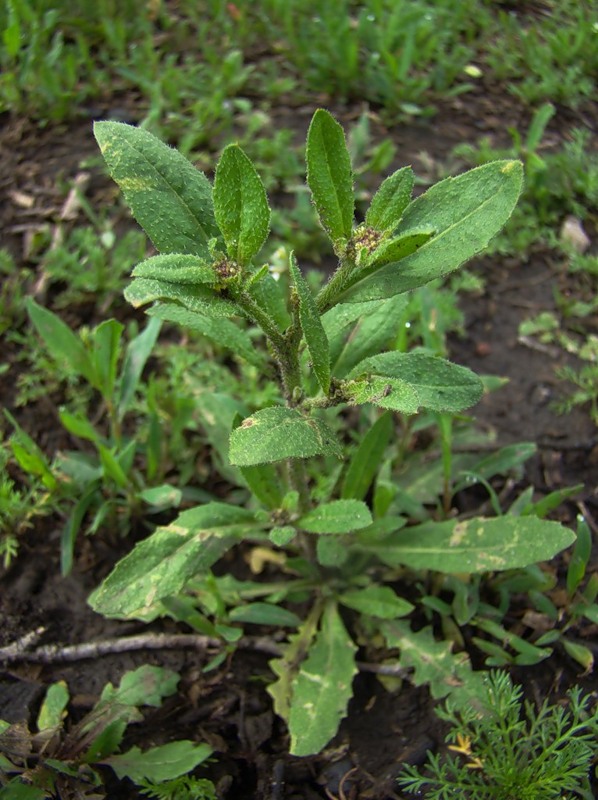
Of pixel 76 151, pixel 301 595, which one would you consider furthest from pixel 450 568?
pixel 76 151

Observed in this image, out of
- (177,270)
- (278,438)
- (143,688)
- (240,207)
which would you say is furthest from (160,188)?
(143,688)

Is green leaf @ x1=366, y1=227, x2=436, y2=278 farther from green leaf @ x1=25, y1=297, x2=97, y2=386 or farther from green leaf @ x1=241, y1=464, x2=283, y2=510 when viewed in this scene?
green leaf @ x1=25, y1=297, x2=97, y2=386

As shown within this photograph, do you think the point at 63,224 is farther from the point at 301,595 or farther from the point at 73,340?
the point at 301,595

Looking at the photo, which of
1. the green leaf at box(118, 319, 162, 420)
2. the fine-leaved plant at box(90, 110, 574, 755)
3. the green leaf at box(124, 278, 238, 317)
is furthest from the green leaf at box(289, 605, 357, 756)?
the green leaf at box(124, 278, 238, 317)

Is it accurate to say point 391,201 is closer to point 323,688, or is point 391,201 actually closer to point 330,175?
point 330,175

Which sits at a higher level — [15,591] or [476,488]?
[15,591]

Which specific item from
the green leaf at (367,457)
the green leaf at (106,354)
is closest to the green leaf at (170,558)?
the green leaf at (367,457)
